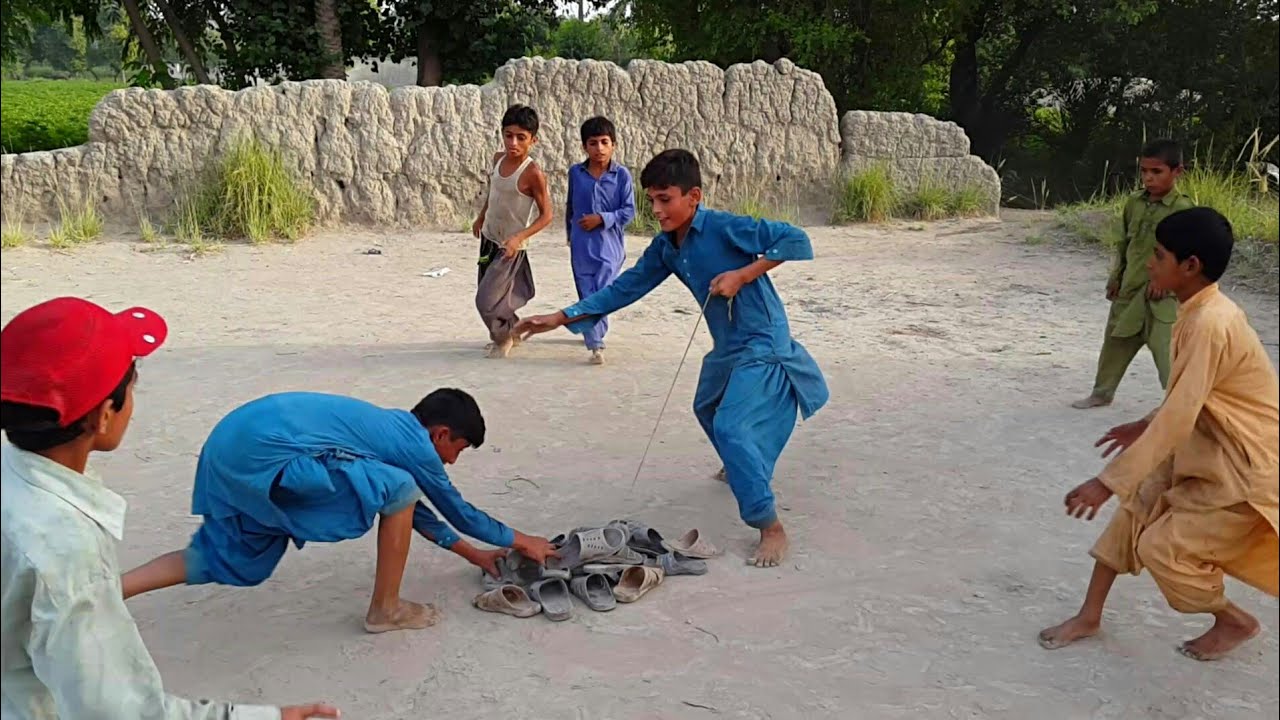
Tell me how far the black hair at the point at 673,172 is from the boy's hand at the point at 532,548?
1174 millimetres

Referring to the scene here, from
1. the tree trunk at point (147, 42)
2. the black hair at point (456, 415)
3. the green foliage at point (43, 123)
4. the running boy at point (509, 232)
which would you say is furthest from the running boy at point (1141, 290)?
the tree trunk at point (147, 42)

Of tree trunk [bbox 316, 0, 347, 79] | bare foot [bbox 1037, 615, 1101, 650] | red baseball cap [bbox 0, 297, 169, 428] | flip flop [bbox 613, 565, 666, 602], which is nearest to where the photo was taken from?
red baseball cap [bbox 0, 297, 169, 428]

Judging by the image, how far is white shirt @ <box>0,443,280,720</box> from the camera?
162cm

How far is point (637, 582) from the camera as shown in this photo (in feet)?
10.6

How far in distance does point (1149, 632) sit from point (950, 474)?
3.95 ft

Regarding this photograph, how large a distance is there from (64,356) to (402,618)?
1547 millimetres

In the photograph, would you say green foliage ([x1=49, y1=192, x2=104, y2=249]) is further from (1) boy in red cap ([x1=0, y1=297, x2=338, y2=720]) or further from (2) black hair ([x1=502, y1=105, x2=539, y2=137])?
(1) boy in red cap ([x1=0, y1=297, x2=338, y2=720])

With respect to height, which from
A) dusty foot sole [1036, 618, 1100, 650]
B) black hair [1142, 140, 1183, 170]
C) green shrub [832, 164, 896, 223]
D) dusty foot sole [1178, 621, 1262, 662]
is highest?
black hair [1142, 140, 1183, 170]

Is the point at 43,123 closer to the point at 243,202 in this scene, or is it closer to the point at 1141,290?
the point at 243,202

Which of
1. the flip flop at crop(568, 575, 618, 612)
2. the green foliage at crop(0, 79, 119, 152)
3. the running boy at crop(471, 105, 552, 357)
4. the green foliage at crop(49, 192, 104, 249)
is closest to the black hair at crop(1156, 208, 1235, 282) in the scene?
the flip flop at crop(568, 575, 618, 612)

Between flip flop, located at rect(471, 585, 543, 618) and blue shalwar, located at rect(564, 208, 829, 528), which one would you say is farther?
blue shalwar, located at rect(564, 208, 829, 528)

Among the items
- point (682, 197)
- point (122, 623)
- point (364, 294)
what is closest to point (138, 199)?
point (364, 294)

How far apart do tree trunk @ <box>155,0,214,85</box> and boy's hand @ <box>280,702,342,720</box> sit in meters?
12.2

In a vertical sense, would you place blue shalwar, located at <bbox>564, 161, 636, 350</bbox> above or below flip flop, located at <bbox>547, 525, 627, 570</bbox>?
above
